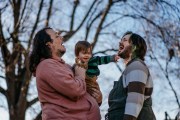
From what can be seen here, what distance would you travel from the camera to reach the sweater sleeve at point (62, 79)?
11.2 ft

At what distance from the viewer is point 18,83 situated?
13359 mm

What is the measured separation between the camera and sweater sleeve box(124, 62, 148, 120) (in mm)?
3332

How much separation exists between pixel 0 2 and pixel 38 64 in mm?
9931

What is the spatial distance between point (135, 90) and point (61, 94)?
545 mm

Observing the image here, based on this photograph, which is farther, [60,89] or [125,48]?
[125,48]

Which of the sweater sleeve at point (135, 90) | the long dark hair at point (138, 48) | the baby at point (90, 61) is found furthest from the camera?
the baby at point (90, 61)

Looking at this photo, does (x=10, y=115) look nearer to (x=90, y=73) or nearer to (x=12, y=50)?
(x=12, y=50)

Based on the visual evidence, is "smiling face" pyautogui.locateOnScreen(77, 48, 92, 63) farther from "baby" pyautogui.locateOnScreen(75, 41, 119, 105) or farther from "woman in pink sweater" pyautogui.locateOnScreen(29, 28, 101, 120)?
"woman in pink sweater" pyautogui.locateOnScreen(29, 28, 101, 120)

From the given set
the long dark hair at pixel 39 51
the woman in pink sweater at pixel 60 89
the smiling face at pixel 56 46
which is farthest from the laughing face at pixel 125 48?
the long dark hair at pixel 39 51

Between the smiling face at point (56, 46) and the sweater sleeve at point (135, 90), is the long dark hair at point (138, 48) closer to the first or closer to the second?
the sweater sleeve at point (135, 90)

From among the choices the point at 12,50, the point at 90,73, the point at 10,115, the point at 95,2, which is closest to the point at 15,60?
the point at 12,50

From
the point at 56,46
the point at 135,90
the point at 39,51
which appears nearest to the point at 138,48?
the point at 135,90

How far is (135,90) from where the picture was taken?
338cm

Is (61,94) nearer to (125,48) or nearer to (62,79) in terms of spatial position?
(62,79)
